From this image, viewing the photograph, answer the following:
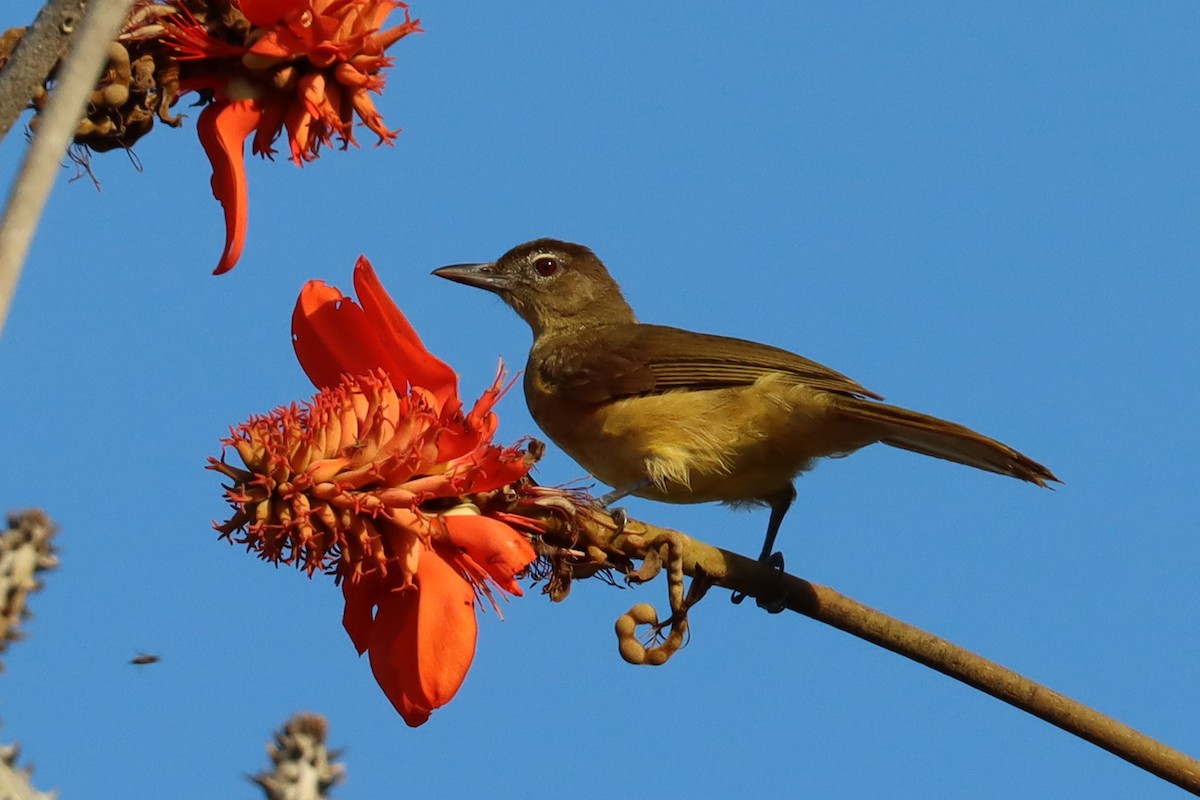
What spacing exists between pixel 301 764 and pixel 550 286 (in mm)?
7154

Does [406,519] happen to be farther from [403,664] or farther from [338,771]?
[338,771]

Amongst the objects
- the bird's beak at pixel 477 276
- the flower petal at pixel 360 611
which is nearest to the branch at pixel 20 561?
the flower petal at pixel 360 611

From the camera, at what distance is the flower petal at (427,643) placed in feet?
10.5

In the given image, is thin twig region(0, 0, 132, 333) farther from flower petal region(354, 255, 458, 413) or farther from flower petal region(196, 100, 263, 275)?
flower petal region(354, 255, 458, 413)

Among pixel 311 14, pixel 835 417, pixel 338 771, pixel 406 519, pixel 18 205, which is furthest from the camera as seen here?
pixel 835 417

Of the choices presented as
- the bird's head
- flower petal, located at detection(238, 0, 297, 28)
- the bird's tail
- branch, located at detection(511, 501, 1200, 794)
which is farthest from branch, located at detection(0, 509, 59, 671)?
the bird's head

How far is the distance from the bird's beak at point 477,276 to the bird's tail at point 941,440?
294cm

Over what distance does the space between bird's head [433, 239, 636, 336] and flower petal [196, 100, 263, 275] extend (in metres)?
6.10

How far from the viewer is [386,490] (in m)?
3.28

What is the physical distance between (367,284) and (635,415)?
12.2 ft

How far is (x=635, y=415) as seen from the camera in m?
7.04

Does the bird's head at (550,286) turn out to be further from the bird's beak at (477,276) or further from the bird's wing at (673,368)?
the bird's wing at (673,368)

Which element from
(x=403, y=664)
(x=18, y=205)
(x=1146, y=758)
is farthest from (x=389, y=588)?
(x=18, y=205)

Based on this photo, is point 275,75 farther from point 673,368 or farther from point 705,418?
point 673,368
